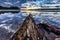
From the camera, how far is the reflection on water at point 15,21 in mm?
1038

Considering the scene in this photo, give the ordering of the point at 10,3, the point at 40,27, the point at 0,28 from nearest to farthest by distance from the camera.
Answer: the point at 0,28, the point at 40,27, the point at 10,3

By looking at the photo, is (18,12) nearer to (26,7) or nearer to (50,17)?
(26,7)

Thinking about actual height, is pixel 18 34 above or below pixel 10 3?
below

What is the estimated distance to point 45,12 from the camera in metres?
1.56

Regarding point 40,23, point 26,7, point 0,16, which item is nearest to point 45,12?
point 26,7

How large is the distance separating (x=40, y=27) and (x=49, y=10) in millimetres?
445

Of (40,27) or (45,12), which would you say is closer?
(40,27)

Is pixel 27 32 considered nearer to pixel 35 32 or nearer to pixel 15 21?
pixel 35 32

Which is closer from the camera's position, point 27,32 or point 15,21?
point 27,32

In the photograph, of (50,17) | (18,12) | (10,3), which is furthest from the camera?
(10,3)

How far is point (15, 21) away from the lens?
1.26m

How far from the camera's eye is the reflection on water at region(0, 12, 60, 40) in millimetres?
1038

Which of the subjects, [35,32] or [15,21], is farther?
[15,21]

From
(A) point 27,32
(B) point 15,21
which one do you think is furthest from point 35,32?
(B) point 15,21
